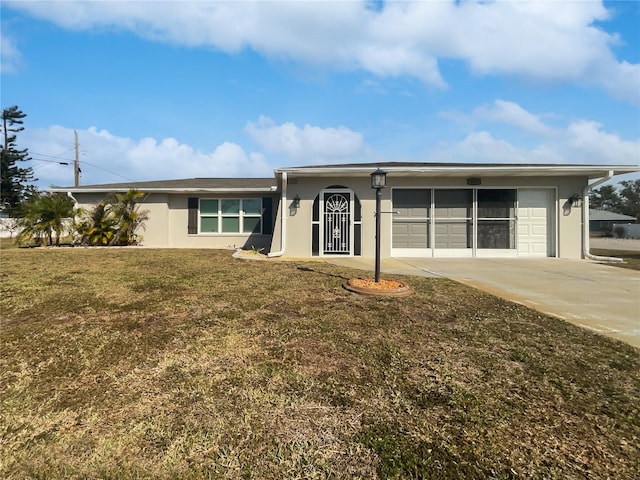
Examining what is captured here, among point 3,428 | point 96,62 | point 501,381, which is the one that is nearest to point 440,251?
point 501,381

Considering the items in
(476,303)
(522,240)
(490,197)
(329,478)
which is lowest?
(329,478)

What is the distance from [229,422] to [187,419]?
0.29 m

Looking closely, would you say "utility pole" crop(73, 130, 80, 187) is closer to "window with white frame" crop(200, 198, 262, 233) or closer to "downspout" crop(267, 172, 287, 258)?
"window with white frame" crop(200, 198, 262, 233)

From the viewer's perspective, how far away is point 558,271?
7730 millimetres

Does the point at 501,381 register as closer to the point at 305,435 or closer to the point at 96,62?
the point at 305,435

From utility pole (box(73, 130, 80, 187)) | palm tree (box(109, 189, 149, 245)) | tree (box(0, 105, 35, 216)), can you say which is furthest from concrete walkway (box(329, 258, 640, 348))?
tree (box(0, 105, 35, 216))

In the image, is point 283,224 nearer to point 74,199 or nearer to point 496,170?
point 496,170

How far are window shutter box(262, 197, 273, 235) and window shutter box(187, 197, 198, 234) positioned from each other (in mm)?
2756

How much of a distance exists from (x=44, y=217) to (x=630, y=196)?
8120 centimetres

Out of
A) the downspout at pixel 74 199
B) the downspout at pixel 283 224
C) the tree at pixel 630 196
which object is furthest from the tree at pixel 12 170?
the tree at pixel 630 196

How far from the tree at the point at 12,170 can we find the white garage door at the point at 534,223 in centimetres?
3843

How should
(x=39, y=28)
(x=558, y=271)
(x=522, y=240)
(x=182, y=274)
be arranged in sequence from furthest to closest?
(x=522, y=240) → (x=39, y=28) → (x=558, y=271) → (x=182, y=274)

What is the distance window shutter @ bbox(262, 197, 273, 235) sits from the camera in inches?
524

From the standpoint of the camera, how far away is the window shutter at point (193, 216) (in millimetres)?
13383
